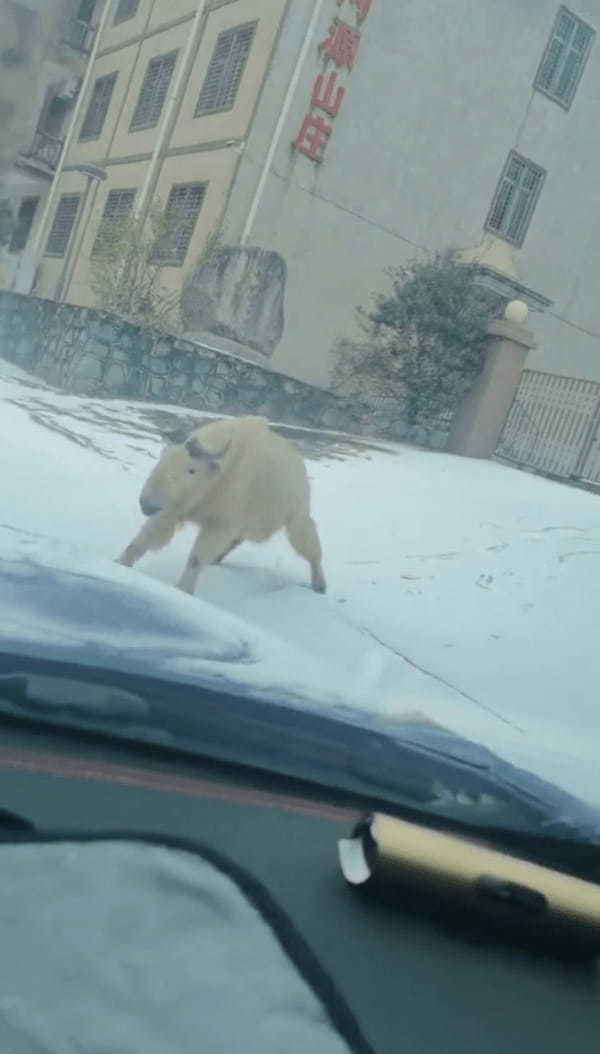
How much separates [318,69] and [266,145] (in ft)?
1.97

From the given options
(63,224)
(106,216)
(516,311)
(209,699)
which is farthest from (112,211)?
(209,699)

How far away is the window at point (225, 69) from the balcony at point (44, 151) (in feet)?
1.40

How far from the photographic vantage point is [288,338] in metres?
2.34

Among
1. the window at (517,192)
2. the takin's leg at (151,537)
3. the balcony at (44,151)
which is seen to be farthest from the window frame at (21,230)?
the takin's leg at (151,537)

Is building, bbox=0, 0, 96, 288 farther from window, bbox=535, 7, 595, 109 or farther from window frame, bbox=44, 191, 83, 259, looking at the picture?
window, bbox=535, 7, 595, 109

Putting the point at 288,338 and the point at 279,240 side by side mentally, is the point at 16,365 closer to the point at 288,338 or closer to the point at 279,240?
the point at 288,338

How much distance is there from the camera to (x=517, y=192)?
2.40m

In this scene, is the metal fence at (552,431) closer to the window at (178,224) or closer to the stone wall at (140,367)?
the stone wall at (140,367)

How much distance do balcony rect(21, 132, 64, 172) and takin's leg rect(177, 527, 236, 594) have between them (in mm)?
1273

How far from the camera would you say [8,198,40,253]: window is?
3.09 metres

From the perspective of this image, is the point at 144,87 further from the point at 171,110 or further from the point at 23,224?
the point at 23,224

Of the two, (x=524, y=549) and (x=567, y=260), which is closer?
(x=524, y=549)

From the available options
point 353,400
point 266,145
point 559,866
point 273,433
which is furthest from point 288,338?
point 266,145

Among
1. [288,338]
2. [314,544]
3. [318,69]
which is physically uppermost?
[318,69]
